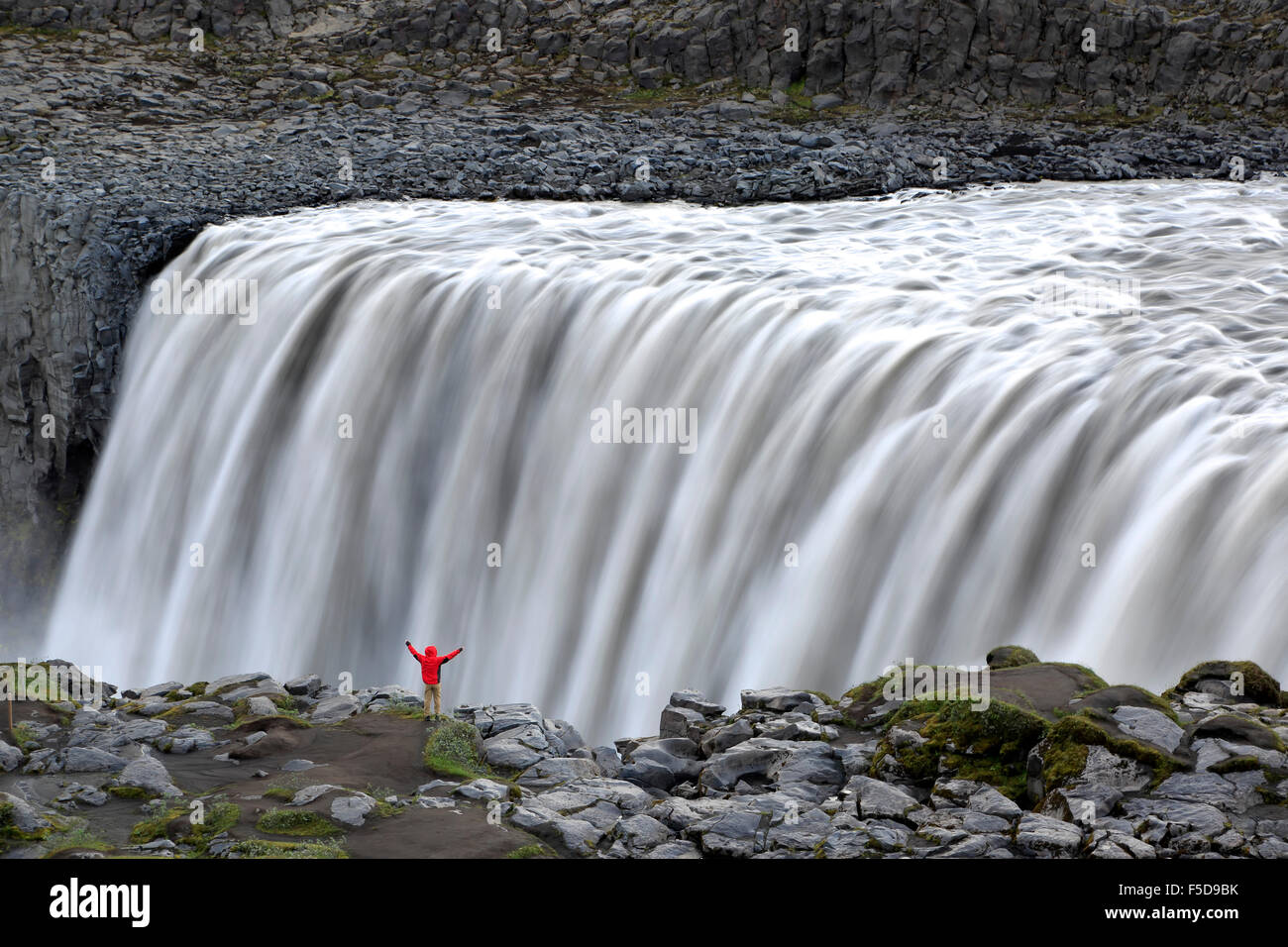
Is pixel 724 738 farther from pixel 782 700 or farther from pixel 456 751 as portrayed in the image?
pixel 456 751

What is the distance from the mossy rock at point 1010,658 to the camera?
28.6ft

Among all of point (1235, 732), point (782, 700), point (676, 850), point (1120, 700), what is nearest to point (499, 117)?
point (782, 700)

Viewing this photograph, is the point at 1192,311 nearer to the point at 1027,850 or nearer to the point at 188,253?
the point at 1027,850

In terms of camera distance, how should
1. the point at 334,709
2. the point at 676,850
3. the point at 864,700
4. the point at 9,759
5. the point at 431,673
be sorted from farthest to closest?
the point at 334,709
the point at 431,673
the point at 864,700
the point at 9,759
the point at 676,850

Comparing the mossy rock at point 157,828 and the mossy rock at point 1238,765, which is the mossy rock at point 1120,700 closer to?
the mossy rock at point 1238,765

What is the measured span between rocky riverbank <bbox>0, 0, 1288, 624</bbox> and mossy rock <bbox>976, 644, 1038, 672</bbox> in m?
13.1

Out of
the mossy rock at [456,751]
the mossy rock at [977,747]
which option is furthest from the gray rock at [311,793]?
the mossy rock at [977,747]

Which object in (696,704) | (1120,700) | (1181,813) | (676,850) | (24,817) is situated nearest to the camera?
(1181,813)

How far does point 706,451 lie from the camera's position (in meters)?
13.1

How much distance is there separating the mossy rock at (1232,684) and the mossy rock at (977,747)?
1.29m

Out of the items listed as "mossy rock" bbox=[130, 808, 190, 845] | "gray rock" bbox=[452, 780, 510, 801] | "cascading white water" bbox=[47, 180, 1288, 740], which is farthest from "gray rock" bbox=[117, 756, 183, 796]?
"cascading white water" bbox=[47, 180, 1288, 740]

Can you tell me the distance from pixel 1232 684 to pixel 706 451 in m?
6.09

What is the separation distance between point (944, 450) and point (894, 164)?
39.1 feet

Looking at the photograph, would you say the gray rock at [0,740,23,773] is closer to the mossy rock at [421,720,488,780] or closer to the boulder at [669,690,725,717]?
the mossy rock at [421,720,488,780]
